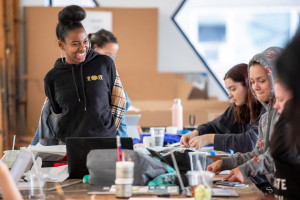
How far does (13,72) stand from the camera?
6133 millimetres

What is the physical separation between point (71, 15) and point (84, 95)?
17.5 inches

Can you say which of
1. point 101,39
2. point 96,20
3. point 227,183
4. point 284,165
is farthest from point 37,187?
A: point 96,20

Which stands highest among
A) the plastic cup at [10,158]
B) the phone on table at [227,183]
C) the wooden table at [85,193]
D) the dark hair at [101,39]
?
the dark hair at [101,39]

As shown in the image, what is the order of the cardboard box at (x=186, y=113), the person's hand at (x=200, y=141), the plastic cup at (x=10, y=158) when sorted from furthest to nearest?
the cardboard box at (x=186, y=113)
the person's hand at (x=200, y=141)
the plastic cup at (x=10, y=158)

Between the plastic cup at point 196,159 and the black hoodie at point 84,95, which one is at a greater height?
the black hoodie at point 84,95

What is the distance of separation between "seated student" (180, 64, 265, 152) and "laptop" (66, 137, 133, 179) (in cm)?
71

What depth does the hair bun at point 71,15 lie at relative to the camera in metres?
2.73

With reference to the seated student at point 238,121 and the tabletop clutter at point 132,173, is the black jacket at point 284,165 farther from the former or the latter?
the seated student at point 238,121

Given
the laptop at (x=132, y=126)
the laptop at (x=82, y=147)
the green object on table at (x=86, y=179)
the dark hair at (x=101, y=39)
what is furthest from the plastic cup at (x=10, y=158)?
the dark hair at (x=101, y=39)

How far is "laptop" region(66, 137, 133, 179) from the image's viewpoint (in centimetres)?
202

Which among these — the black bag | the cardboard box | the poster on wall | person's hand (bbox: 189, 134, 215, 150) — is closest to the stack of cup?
the black bag

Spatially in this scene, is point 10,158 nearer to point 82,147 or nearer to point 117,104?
point 82,147

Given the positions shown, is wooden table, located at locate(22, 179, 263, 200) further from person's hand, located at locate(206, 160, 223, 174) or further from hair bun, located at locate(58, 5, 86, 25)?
hair bun, located at locate(58, 5, 86, 25)

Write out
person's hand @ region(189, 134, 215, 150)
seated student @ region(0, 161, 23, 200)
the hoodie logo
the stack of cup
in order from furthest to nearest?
the hoodie logo → person's hand @ region(189, 134, 215, 150) → the stack of cup → seated student @ region(0, 161, 23, 200)
